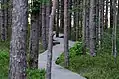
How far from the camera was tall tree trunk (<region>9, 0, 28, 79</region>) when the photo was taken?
7711 millimetres

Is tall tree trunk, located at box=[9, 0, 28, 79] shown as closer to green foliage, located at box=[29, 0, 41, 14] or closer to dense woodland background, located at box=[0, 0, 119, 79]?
dense woodland background, located at box=[0, 0, 119, 79]

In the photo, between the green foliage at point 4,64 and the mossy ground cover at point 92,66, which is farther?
the mossy ground cover at point 92,66

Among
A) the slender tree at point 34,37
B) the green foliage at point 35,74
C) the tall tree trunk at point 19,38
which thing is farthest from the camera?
the slender tree at point 34,37

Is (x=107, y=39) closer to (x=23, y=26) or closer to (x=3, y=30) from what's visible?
(x=3, y=30)

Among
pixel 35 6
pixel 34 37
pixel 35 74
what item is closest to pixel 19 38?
pixel 35 74

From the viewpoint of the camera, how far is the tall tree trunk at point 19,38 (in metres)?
7.71

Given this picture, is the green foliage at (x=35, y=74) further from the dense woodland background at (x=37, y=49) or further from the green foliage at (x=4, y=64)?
the green foliage at (x=4, y=64)

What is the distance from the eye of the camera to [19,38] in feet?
25.4

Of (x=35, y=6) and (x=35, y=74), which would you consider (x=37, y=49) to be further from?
(x=35, y=6)

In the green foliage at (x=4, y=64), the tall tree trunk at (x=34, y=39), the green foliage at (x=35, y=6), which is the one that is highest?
the green foliage at (x=35, y=6)

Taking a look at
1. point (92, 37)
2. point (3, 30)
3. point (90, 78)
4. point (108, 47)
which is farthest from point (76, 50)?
point (3, 30)

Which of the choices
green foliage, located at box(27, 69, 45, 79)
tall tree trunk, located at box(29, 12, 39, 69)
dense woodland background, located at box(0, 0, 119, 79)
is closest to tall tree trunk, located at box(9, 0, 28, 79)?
dense woodland background, located at box(0, 0, 119, 79)

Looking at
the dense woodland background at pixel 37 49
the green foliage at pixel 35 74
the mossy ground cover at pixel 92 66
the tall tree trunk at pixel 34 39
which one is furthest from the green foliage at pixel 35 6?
the mossy ground cover at pixel 92 66

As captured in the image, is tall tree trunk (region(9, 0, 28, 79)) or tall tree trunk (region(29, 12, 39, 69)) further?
tall tree trunk (region(29, 12, 39, 69))
